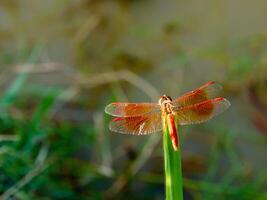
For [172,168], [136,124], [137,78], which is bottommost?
[172,168]

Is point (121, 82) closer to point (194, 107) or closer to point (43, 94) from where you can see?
point (43, 94)

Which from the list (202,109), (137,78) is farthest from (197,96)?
(137,78)

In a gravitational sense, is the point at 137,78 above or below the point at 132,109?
above

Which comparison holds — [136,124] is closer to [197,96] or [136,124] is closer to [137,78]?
[197,96]

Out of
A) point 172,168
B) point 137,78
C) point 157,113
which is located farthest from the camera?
point 137,78

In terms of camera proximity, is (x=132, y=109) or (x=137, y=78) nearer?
(x=132, y=109)

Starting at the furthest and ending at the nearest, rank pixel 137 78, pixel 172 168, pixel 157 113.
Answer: pixel 137 78
pixel 157 113
pixel 172 168

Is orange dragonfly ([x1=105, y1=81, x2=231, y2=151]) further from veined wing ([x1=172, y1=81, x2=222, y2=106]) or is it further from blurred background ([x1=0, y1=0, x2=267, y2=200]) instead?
blurred background ([x1=0, y1=0, x2=267, y2=200])

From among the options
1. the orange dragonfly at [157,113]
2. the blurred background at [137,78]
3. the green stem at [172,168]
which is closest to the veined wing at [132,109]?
the orange dragonfly at [157,113]
